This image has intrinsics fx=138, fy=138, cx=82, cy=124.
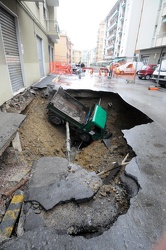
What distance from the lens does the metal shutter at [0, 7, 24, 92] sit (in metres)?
4.36

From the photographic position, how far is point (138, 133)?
3.32 meters

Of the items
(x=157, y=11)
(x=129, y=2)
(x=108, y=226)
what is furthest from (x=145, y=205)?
(x=129, y=2)

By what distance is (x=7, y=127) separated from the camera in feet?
9.54

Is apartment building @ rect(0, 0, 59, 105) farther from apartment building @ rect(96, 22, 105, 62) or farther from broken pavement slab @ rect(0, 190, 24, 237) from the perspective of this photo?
apartment building @ rect(96, 22, 105, 62)

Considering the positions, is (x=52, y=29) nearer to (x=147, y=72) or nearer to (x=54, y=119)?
(x=54, y=119)

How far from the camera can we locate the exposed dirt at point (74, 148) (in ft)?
8.07

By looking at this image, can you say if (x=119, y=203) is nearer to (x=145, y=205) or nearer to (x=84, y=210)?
(x=145, y=205)

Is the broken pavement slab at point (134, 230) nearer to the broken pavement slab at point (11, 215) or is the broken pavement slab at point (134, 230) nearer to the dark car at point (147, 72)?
the broken pavement slab at point (11, 215)

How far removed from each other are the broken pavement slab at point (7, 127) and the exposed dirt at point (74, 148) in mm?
340

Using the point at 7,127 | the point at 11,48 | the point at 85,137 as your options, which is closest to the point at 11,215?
the point at 7,127

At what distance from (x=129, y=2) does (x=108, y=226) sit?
40677 millimetres

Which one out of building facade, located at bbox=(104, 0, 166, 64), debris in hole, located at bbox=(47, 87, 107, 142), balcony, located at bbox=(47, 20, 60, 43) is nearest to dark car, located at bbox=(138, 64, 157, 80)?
building facade, located at bbox=(104, 0, 166, 64)

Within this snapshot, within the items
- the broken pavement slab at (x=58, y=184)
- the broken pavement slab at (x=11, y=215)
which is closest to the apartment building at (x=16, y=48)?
the broken pavement slab at (x=58, y=184)

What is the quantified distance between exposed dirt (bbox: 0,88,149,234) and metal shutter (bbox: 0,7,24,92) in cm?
101
